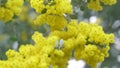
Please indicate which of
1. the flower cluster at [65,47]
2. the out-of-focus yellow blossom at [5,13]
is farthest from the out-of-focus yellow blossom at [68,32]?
the out-of-focus yellow blossom at [5,13]

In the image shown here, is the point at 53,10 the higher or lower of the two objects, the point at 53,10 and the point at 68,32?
the higher

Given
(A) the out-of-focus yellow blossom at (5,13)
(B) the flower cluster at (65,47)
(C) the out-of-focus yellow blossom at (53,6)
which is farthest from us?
(A) the out-of-focus yellow blossom at (5,13)

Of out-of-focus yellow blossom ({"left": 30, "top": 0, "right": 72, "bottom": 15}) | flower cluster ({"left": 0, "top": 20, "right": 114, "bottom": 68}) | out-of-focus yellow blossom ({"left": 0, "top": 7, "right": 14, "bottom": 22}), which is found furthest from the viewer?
out-of-focus yellow blossom ({"left": 0, "top": 7, "right": 14, "bottom": 22})

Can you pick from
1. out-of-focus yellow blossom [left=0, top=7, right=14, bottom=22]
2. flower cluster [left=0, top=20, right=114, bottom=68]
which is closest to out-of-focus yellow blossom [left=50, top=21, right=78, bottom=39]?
flower cluster [left=0, top=20, right=114, bottom=68]

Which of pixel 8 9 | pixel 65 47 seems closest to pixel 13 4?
pixel 8 9

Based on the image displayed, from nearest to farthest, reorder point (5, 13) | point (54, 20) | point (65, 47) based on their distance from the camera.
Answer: point (65, 47) < point (54, 20) < point (5, 13)

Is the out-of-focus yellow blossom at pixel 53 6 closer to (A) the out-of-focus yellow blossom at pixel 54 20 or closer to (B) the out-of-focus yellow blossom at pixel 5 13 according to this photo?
(A) the out-of-focus yellow blossom at pixel 54 20

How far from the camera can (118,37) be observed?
446 centimetres

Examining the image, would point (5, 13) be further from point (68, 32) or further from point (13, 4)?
point (68, 32)

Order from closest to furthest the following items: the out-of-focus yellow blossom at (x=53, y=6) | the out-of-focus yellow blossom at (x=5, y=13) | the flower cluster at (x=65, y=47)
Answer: the flower cluster at (x=65, y=47) → the out-of-focus yellow blossom at (x=53, y=6) → the out-of-focus yellow blossom at (x=5, y=13)

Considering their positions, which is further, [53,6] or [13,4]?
[13,4]

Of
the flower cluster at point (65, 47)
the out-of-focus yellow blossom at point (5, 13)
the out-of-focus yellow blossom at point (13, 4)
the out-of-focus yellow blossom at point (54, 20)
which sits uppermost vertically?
the out-of-focus yellow blossom at point (13, 4)

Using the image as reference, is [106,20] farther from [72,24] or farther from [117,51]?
[72,24]

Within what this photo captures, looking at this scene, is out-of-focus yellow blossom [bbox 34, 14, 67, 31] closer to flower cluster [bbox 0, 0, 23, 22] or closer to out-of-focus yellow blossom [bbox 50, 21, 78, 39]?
out-of-focus yellow blossom [bbox 50, 21, 78, 39]
